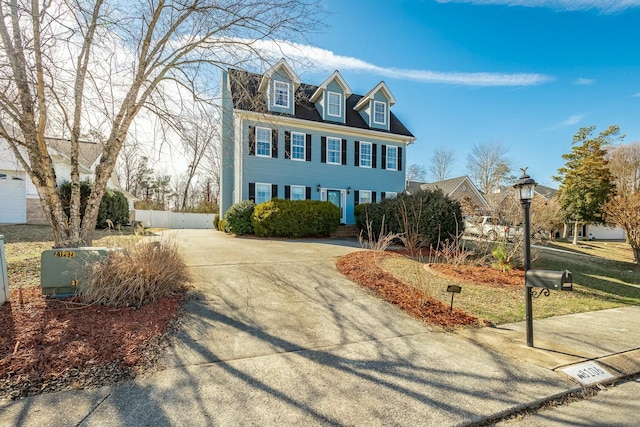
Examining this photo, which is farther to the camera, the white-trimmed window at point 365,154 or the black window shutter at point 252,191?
the white-trimmed window at point 365,154

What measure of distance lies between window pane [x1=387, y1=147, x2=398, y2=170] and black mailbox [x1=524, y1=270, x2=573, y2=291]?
15.9 meters

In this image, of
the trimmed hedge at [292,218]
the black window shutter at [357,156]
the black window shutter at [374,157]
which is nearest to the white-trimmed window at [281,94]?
the black window shutter at [357,156]

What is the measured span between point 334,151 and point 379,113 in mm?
4207

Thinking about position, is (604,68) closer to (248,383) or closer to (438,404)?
(438,404)

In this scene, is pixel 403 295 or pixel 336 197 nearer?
pixel 403 295

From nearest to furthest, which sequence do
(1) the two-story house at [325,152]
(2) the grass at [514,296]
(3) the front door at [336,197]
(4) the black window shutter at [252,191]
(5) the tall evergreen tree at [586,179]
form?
(2) the grass at [514,296]
(4) the black window shutter at [252,191]
(1) the two-story house at [325,152]
(3) the front door at [336,197]
(5) the tall evergreen tree at [586,179]

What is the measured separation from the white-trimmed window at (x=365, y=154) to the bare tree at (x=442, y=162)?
23.5 metres

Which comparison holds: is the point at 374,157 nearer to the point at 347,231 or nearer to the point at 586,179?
the point at 347,231

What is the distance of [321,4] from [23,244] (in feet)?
37.6

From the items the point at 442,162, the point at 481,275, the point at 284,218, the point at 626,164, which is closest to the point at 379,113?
the point at 284,218

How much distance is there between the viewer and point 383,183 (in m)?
18.8

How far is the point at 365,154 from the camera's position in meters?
18.5

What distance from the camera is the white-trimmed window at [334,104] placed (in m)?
17.8

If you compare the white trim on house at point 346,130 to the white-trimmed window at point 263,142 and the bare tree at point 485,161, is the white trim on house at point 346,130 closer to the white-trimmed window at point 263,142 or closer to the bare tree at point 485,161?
the white-trimmed window at point 263,142
